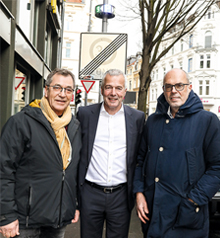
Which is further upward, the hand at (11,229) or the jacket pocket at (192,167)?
the jacket pocket at (192,167)

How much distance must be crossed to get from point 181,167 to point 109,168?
2.56ft

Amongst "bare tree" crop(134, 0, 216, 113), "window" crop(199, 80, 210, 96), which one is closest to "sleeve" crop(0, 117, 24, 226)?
"bare tree" crop(134, 0, 216, 113)

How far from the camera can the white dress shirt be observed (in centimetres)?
282

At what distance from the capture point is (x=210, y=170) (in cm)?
233

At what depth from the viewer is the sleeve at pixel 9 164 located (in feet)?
6.88

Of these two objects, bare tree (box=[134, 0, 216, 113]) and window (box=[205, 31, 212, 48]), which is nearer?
bare tree (box=[134, 0, 216, 113])

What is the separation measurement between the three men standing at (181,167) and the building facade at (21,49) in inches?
120

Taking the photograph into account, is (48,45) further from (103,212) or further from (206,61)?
(206,61)

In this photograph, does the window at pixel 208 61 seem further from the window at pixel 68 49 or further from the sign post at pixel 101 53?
the sign post at pixel 101 53

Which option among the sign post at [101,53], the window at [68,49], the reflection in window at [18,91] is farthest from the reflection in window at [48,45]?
the window at [68,49]

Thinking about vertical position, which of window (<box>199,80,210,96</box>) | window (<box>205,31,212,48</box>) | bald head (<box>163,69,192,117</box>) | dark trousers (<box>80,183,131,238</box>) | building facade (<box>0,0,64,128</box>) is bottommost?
dark trousers (<box>80,183,131,238</box>)

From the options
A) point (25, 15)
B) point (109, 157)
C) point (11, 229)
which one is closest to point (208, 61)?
point (25, 15)

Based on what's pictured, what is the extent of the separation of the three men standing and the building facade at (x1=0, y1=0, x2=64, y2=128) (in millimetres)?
3054

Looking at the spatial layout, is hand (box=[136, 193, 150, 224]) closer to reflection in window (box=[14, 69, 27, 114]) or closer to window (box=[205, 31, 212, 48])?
reflection in window (box=[14, 69, 27, 114])
